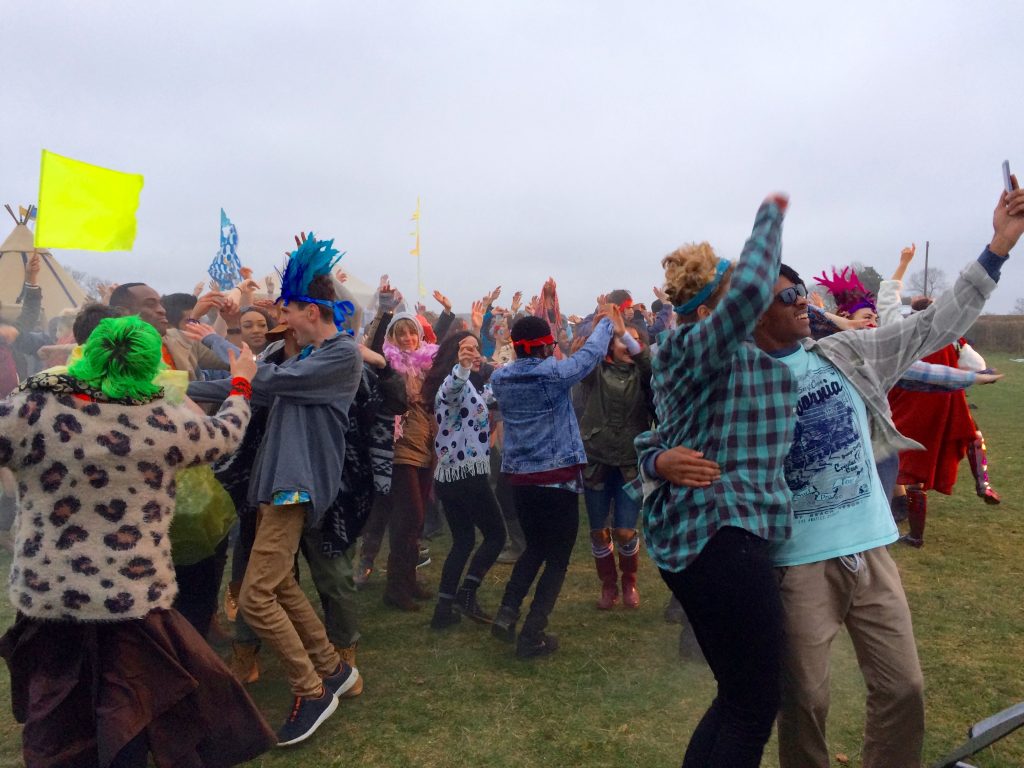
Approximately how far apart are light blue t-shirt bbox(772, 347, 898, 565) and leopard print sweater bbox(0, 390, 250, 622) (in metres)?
2.23

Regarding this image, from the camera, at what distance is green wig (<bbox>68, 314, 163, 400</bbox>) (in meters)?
2.70

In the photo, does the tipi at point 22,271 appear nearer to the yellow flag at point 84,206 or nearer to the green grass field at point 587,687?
the yellow flag at point 84,206

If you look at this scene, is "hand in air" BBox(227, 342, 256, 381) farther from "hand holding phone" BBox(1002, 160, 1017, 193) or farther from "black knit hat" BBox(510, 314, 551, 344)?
"hand holding phone" BBox(1002, 160, 1017, 193)

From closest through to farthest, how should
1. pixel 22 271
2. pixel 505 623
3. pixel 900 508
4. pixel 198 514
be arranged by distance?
pixel 198 514
pixel 505 623
pixel 900 508
pixel 22 271

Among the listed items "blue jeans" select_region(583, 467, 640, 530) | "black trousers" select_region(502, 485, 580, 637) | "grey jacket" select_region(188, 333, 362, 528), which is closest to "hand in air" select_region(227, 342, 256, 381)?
"grey jacket" select_region(188, 333, 362, 528)

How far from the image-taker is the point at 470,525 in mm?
5598

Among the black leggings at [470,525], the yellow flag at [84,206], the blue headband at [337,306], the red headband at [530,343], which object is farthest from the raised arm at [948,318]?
the yellow flag at [84,206]

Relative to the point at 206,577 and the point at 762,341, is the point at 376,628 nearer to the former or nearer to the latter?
the point at 206,577

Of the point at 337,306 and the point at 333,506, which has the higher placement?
the point at 337,306

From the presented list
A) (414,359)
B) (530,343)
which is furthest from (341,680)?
(414,359)

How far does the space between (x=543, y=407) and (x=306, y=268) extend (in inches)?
67.0

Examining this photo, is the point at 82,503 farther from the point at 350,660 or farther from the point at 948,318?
the point at 948,318

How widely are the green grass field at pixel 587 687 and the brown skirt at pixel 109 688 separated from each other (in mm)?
929

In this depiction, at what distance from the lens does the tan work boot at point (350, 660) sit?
13.9 feet
